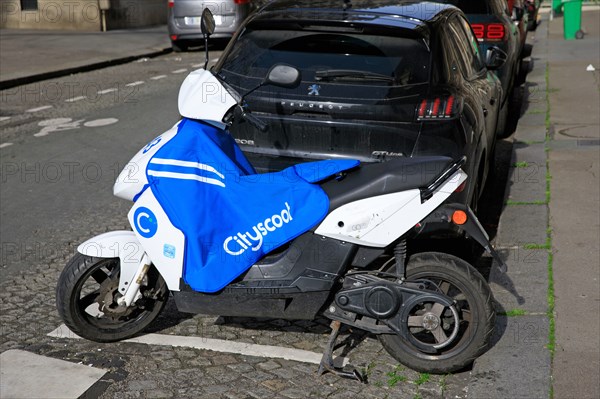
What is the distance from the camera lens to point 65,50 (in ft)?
64.4

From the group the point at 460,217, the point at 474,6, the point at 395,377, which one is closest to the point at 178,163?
the point at 460,217

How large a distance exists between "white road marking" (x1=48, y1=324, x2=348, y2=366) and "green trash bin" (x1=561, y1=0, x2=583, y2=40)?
53.8ft

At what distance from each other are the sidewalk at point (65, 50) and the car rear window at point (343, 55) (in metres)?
9.82

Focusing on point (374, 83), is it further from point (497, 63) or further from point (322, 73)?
point (497, 63)

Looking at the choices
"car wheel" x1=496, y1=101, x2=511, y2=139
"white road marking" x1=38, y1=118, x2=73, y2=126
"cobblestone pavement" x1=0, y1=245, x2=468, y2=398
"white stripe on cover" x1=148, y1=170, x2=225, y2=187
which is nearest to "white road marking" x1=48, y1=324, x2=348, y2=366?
"cobblestone pavement" x1=0, y1=245, x2=468, y2=398

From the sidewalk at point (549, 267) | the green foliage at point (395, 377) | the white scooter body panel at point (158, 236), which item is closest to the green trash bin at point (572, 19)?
the sidewalk at point (549, 267)

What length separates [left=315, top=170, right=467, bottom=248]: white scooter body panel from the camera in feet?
14.2

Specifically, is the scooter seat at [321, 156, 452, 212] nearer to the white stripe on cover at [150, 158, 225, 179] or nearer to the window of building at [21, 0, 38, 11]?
the white stripe on cover at [150, 158, 225, 179]

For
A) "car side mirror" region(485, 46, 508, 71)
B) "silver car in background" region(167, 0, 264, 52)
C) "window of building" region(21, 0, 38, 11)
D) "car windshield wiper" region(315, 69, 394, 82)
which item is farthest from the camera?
"window of building" region(21, 0, 38, 11)

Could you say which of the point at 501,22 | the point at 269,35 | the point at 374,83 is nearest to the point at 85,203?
the point at 269,35

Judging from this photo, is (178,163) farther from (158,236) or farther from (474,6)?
(474,6)

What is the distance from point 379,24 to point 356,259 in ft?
6.05

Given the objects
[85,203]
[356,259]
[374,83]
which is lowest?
[85,203]

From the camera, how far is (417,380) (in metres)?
4.55
